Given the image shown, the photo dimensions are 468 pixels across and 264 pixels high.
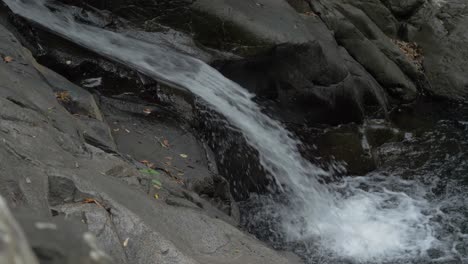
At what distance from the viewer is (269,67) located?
9.66 meters

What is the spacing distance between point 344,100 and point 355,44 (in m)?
2.16

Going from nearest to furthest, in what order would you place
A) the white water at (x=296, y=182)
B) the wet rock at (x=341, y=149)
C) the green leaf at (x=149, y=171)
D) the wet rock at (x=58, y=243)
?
the wet rock at (x=58, y=243) < the green leaf at (x=149, y=171) < the white water at (x=296, y=182) < the wet rock at (x=341, y=149)

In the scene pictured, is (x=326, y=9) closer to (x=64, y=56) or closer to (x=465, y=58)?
(x=465, y=58)

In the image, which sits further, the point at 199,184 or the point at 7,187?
the point at 199,184

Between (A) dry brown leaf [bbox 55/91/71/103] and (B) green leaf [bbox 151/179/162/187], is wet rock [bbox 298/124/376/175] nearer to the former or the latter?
(B) green leaf [bbox 151/179/162/187]

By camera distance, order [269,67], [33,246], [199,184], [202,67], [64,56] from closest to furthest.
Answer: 1. [33,246]
2. [199,184]
3. [64,56]
4. [202,67]
5. [269,67]

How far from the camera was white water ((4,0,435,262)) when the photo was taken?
726 cm

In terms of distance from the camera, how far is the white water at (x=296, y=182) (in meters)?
7.26

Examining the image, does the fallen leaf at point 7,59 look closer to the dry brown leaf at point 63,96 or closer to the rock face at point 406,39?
the dry brown leaf at point 63,96

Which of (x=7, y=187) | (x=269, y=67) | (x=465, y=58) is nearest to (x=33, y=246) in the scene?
(x=7, y=187)

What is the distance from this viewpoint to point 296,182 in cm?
822

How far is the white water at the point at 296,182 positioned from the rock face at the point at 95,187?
178 cm

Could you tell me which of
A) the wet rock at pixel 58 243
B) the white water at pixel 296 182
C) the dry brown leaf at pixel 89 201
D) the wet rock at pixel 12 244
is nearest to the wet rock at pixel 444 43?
the white water at pixel 296 182

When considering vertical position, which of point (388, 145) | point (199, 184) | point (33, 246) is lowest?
point (388, 145)
